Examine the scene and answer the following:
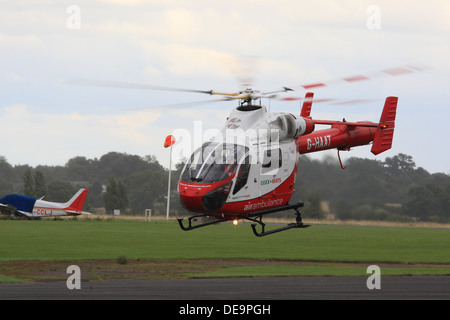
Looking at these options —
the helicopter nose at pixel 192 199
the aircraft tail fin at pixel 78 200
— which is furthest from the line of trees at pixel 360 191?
the aircraft tail fin at pixel 78 200

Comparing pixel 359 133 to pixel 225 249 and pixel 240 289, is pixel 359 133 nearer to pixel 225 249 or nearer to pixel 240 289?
pixel 240 289

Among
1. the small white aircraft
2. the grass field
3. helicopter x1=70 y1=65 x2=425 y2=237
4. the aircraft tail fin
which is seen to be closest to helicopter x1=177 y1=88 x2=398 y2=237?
helicopter x1=70 y1=65 x2=425 y2=237

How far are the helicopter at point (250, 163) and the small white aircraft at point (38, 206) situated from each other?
46.9 metres

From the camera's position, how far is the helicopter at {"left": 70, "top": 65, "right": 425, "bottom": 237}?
23.3 metres

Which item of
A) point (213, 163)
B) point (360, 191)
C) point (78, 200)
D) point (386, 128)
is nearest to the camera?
point (213, 163)

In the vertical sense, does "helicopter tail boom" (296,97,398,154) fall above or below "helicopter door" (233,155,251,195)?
above

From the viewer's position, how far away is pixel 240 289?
26609mm

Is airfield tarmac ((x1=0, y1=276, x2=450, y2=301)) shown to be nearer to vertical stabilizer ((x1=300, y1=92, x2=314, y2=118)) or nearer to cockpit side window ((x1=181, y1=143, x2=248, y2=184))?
cockpit side window ((x1=181, y1=143, x2=248, y2=184))

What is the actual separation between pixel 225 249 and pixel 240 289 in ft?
77.4

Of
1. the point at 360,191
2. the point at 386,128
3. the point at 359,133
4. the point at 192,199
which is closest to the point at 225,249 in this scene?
the point at 360,191

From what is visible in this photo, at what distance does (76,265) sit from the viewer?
126 feet

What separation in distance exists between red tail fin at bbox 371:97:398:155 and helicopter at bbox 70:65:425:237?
158 centimetres

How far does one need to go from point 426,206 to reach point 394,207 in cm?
705
